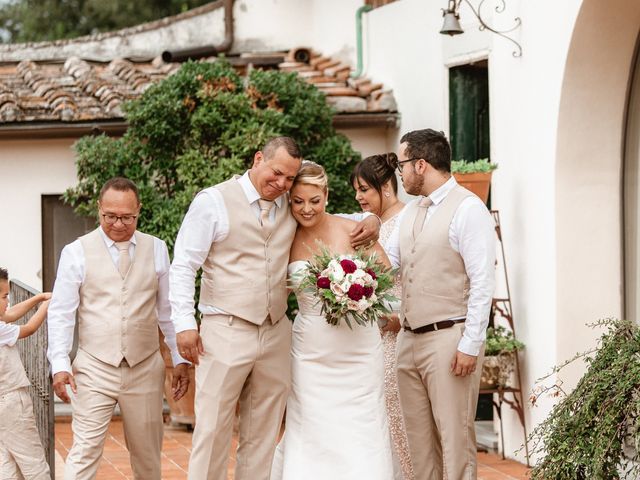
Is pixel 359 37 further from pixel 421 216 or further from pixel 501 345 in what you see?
pixel 421 216

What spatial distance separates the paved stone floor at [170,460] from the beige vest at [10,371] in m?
1.81

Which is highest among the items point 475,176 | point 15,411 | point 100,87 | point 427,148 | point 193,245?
point 100,87

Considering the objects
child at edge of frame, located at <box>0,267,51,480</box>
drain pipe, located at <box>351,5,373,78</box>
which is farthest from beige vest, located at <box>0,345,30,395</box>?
drain pipe, located at <box>351,5,373,78</box>

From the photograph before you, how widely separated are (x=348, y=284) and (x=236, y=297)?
0.57 m

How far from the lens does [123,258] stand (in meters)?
6.54

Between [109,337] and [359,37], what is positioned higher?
[359,37]

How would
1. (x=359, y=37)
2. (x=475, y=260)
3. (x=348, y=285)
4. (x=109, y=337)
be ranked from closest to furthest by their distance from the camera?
1. (x=348, y=285)
2. (x=109, y=337)
3. (x=475, y=260)
4. (x=359, y=37)

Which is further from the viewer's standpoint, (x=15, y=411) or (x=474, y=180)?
(x=474, y=180)

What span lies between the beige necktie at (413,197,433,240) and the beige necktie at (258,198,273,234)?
2.83 feet

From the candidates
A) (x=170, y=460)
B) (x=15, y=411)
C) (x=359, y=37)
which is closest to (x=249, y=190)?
(x=15, y=411)

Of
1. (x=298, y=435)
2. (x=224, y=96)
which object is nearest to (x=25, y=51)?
(x=224, y=96)

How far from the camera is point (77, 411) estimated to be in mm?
6449

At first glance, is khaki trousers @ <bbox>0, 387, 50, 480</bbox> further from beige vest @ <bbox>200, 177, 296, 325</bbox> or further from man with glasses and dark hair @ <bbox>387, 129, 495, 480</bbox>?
man with glasses and dark hair @ <bbox>387, 129, 495, 480</bbox>

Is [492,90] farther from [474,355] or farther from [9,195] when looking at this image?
[9,195]
